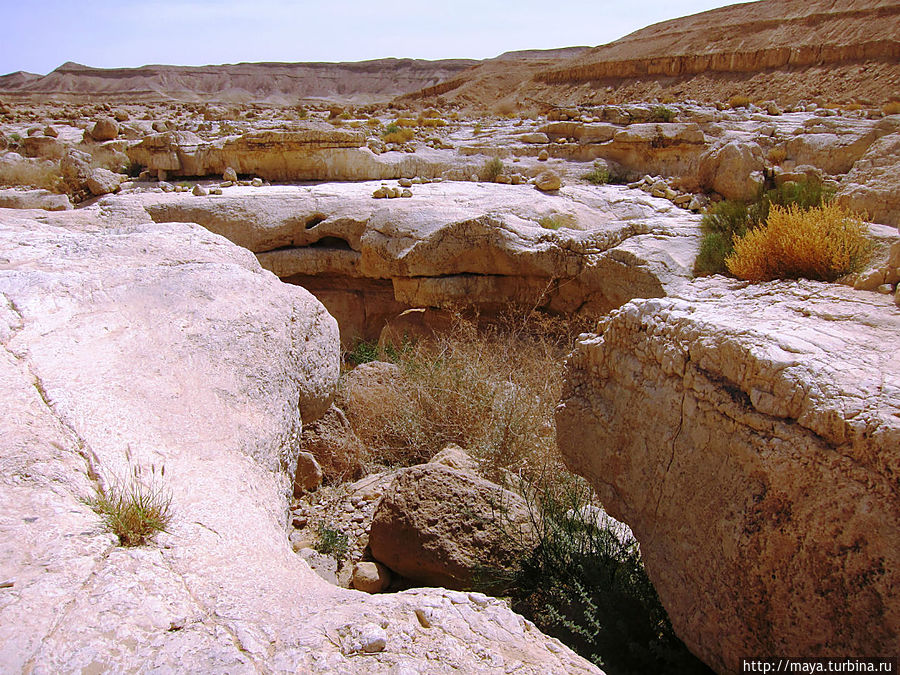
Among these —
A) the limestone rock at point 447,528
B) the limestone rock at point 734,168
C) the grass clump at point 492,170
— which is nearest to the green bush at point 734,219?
the limestone rock at point 734,168

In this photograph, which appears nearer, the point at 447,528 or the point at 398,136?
the point at 447,528

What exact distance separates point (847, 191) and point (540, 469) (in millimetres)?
5097

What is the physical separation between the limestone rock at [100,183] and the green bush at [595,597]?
757 cm

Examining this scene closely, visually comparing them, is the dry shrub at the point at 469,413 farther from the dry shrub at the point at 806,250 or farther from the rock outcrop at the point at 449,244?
the dry shrub at the point at 806,250

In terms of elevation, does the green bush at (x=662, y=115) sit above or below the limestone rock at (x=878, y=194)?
above

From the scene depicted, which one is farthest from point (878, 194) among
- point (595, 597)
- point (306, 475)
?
point (306, 475)

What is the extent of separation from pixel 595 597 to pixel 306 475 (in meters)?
2.16

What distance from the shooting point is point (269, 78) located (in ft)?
152

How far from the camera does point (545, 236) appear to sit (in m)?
6.54

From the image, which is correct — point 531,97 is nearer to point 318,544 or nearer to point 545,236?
point 545,236

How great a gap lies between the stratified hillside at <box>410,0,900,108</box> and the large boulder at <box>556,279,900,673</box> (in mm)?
19415

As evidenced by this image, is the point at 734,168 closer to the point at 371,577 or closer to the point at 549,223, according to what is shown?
the point at 549,223

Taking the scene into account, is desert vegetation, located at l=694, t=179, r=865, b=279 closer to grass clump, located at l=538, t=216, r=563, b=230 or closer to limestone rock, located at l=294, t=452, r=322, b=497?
grass clump, located at l=538, t=216, r=563, b=230

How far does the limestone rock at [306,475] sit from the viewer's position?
395 cm
